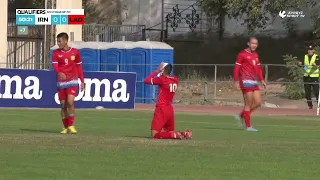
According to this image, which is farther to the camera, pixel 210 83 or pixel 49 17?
→ pixel 210 83

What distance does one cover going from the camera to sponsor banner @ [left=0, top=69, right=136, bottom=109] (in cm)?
3156

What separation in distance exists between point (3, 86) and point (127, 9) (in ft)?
81.9

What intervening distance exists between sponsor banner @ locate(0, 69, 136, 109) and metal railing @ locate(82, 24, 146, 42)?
57.0ft

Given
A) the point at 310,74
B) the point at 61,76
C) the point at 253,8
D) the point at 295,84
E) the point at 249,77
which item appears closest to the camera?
the point at 61,76

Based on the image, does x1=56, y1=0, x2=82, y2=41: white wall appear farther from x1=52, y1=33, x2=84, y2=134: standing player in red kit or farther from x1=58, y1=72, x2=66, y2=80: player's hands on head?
x1=58, y1=72, x2=66, y2=80: player's hands on head

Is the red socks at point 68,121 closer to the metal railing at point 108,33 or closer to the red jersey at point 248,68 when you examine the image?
the red jersey at point 248,68

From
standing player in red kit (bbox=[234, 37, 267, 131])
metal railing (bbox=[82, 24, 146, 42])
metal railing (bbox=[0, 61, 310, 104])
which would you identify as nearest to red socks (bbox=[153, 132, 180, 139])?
standing player in red kit (bbox=[234, 37, 267, 131])

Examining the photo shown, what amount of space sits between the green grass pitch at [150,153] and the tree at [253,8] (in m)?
Result: 17.5

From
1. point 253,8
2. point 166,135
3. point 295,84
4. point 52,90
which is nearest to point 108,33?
point 253,8

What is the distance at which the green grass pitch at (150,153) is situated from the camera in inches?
484

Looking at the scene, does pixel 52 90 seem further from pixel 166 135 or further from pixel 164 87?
pixel 166 135

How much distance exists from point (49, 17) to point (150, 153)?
2268 centimetres

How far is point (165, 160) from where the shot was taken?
45.7ft

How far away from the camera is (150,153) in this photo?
1499 centimetres
